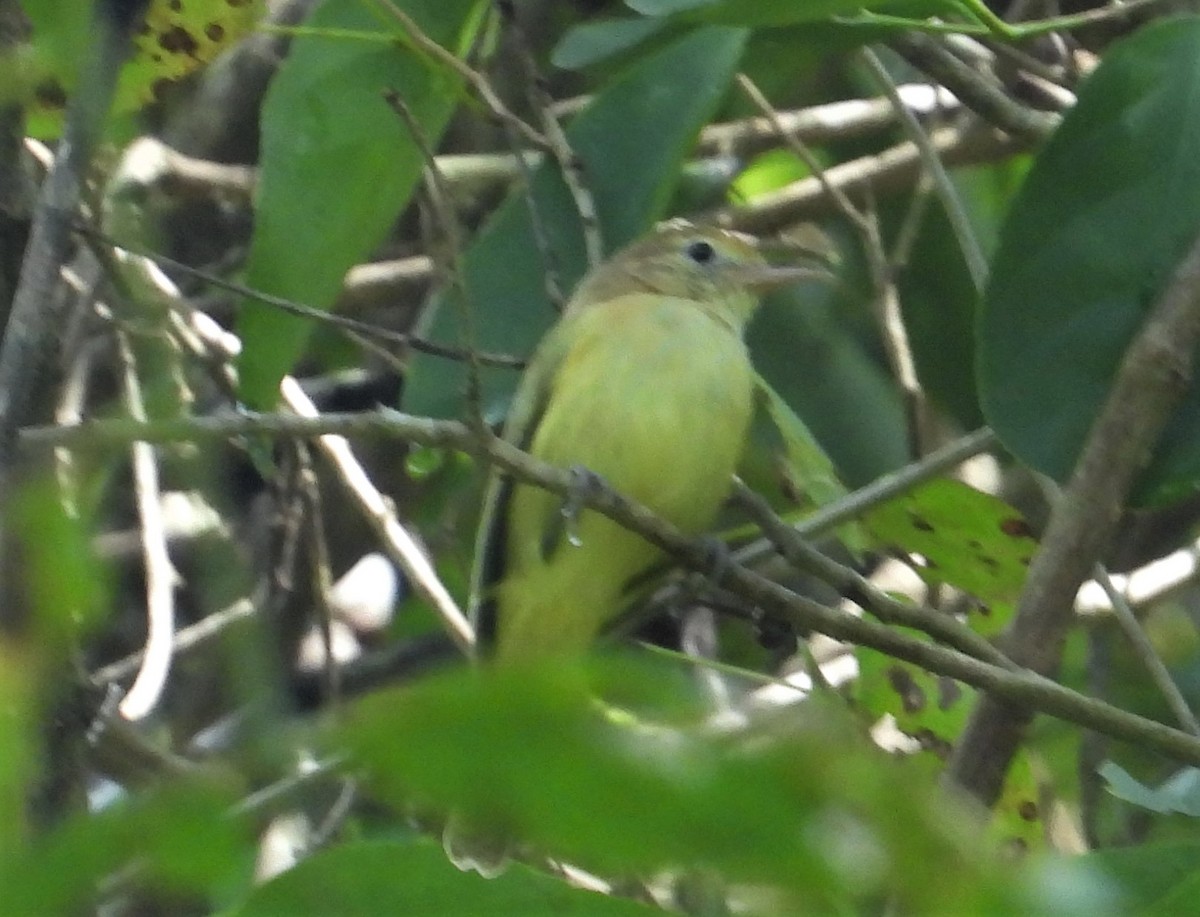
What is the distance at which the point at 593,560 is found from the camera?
8.83ft

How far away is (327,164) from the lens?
2385mm

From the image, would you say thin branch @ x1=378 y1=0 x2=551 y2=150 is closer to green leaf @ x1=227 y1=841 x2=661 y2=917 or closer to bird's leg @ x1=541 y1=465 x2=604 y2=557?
bird's leg @ x1=541 y1=465 x2=604 y2=557

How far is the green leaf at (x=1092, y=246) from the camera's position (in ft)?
6.62

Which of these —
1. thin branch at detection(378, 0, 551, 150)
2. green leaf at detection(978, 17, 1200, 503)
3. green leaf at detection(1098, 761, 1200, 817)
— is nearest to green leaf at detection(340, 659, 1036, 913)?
green leaf at detection(1098, 761, 1200, 817)

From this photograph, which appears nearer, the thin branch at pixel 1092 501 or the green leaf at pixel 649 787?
the green leaf at pixel 649 787

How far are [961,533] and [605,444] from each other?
54 centimetres

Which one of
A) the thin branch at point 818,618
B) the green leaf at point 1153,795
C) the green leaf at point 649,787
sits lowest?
the green leaf at point 1153,795

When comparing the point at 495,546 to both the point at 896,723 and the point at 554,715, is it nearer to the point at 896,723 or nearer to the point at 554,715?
the point at 896,723

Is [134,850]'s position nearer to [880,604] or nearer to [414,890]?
[414,890]

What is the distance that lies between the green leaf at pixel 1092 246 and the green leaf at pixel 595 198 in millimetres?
613

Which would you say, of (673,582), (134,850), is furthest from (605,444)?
(134,850)

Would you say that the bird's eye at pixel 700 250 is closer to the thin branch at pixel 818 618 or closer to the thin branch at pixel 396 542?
the thin branch at pixel 396 542

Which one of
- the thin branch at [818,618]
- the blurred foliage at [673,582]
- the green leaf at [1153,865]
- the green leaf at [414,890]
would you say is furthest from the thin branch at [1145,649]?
the green leaf at [414,890]

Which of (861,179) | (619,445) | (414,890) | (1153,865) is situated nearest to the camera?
→ (414,890)
